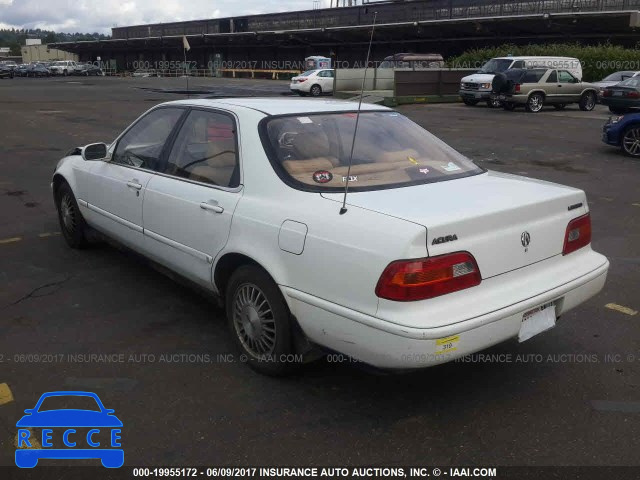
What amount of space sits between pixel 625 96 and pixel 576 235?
16.2 meters

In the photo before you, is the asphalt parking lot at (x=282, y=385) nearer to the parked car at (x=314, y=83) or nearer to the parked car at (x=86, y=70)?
the parked car at (x=314, y=83)

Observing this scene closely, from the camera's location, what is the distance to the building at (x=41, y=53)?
112 m

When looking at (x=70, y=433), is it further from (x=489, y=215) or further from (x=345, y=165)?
(x=489, y=215)

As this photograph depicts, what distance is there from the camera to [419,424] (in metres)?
3.11

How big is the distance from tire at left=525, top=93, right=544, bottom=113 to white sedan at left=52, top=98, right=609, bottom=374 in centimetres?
1948

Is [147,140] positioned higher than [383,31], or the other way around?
[383,31]

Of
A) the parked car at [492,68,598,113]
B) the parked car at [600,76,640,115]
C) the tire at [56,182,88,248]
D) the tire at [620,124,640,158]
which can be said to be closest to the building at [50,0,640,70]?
the parked car at [492,68,598,113]

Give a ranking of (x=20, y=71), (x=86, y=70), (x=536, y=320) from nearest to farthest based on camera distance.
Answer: (x=536, y=320) < (x=20, y=71) < (x=86, y=70)

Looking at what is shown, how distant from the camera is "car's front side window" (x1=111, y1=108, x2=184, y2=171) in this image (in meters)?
4.46

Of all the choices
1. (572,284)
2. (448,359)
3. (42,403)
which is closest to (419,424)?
(448,359)

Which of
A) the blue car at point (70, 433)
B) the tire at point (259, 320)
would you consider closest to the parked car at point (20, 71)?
the tire at point (259, 320)

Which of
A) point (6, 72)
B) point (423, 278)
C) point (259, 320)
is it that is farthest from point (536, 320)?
point (6, 72)

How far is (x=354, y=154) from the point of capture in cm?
376

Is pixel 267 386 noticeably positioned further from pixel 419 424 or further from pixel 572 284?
pixel 572 284
